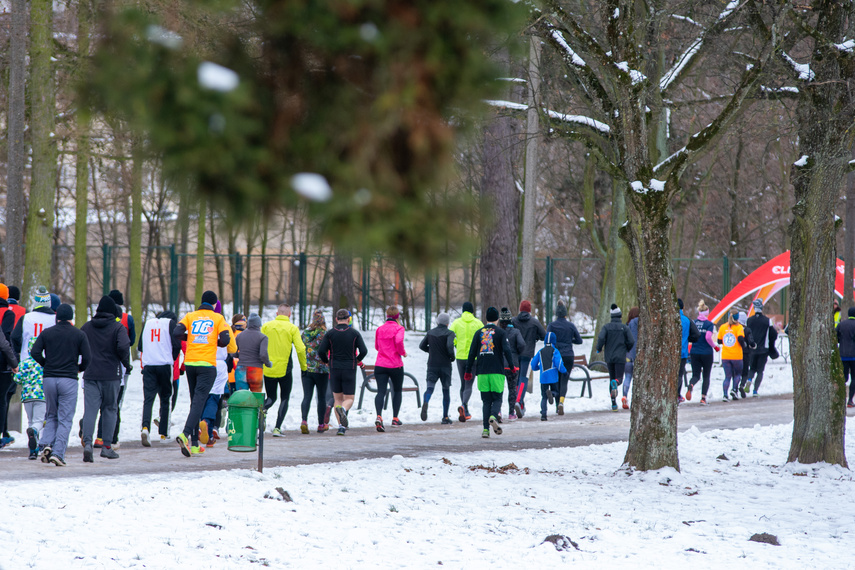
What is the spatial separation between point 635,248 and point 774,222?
2911 centimetres

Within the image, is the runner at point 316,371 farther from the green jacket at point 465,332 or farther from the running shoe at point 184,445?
→ the running shoe at point 184,445

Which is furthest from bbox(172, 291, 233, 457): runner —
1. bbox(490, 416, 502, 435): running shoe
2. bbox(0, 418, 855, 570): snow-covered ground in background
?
bbox(490, 416, 502, 435): running shoe

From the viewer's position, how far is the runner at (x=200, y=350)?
408 inches

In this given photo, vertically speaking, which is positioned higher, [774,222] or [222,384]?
[774,222]

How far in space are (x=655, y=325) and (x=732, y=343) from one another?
9.21m

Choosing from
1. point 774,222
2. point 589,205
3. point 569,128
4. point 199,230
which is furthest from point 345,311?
point 774,222

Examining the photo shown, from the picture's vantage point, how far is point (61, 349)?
30.2 feet

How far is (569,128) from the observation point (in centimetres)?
1166

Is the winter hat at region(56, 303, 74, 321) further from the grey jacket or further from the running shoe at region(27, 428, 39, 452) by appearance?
the grey jacket

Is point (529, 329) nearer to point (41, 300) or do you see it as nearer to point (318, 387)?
point (318, 387)

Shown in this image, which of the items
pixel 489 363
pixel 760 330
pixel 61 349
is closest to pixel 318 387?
pixel 489 363

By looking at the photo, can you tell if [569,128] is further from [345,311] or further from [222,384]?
[222,384]

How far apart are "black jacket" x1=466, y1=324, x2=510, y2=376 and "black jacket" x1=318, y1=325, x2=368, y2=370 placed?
162 cm

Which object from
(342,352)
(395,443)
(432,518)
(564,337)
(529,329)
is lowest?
(432,518)
